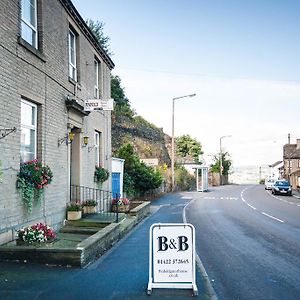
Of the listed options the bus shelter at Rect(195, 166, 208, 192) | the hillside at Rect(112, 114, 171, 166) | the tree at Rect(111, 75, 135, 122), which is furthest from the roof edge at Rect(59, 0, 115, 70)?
the bus shelter at Rect(195, 166, 208, 192)

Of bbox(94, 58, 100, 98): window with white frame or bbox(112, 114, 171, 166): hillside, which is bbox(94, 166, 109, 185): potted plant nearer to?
bbox(94, 58, 100, 98): window with white frame

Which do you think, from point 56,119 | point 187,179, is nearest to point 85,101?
point 56,119

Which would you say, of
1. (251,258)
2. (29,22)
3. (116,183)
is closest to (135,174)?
(116,183)

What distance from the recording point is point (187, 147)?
83250 mm

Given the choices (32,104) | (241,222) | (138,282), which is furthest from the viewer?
(241,222)

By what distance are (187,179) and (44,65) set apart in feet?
133

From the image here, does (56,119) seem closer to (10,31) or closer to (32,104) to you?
(32,104)

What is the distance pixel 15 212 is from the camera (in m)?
8.68

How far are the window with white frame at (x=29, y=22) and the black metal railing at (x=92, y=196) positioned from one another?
5.18 m

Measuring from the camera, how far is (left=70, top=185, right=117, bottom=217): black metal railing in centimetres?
1338

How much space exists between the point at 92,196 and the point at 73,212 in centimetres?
293

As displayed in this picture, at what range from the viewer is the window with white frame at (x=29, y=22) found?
382 inches

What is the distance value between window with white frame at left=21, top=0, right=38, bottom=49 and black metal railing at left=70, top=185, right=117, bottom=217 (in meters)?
5.18

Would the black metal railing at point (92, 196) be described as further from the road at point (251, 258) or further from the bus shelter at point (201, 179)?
the bus shelter at point (201, 179)
